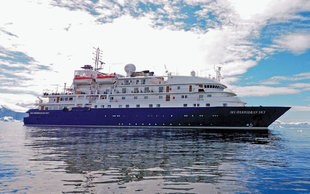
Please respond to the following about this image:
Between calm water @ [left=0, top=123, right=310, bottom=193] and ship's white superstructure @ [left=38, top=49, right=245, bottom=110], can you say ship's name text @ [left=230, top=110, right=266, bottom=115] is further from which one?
calm water @ [left=0, top=123, right=310, bottom=193]

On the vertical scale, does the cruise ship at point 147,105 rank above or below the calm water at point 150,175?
above

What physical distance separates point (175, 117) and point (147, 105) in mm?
6435

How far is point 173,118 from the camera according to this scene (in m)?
36.9

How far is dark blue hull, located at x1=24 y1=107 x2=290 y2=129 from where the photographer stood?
3362 centimetres

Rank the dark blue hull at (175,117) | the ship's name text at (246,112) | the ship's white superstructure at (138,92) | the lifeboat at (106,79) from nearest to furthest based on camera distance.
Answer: the ship's name text at (246,112), the dark blue hull at (175,117), the ship's white superstructure at (138,92), the lifeboat at (106,79)

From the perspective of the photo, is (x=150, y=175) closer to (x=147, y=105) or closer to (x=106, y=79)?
(x=147, y=105)

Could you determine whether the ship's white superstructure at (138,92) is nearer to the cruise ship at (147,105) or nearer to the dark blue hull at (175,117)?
the cruise ship at (147,105)

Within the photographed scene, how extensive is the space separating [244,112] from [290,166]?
1007 inches

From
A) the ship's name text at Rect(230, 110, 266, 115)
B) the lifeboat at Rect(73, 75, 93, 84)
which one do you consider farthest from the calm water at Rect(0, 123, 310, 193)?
the lifeboat at Rect(73, 75, 93, 84)

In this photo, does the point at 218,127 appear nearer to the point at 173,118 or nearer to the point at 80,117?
the point at 173,118

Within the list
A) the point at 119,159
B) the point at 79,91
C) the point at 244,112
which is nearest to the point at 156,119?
the point at 244,112

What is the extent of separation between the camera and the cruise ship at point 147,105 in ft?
112

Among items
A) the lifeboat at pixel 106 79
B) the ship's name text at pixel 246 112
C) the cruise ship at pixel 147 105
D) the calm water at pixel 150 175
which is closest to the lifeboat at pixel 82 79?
the cruise ship at pixel 147 105

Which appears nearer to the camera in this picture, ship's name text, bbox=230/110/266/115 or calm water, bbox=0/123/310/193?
calm water, bbox=0/123/310/193
